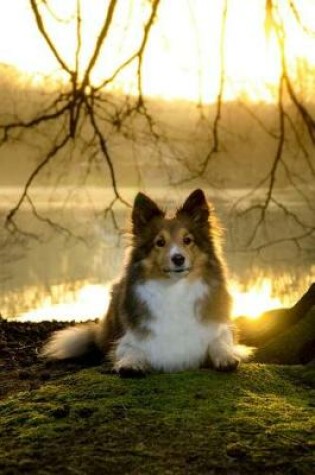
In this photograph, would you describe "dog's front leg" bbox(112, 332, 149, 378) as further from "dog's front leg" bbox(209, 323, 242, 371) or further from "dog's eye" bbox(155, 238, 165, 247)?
"dog's eye" bbox(155, 238, 165, 247)

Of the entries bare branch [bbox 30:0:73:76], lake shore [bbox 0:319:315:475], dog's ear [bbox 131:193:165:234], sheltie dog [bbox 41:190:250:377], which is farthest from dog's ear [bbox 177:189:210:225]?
bare branch [bbox 30:0:73:76]

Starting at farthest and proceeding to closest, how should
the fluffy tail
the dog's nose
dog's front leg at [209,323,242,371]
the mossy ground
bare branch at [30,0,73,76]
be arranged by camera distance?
bare branch at [30,0,73,76] < the fluffy tail < dog's front leg at [209,323,242,371] < the dog's nose < the mossy ground

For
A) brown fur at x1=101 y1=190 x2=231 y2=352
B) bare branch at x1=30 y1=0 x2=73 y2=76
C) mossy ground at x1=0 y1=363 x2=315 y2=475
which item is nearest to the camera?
mossy ground at x1=0 y1=363 x2=315 y2=475

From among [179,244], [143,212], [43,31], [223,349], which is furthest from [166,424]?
[43,31]

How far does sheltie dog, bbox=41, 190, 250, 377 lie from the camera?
5.13 metres

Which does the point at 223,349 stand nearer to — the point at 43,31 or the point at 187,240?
the point at 187,240

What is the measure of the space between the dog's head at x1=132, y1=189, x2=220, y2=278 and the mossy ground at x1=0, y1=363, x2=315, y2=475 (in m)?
0.79

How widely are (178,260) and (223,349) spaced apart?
2.64ft

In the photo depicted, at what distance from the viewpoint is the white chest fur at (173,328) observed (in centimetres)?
521

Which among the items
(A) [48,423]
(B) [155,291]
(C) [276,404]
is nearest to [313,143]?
(B) [155,291]

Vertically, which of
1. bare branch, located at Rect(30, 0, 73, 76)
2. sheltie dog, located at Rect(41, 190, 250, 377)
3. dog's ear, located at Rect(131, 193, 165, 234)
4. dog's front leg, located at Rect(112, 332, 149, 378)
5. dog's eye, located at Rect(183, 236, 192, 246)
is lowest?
dog's front leg, located at Rect(112, 332, 149, 378)

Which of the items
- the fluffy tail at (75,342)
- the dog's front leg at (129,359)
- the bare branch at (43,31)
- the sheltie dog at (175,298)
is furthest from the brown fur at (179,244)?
the bare branch at (43,31)

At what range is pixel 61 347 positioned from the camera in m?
7.15

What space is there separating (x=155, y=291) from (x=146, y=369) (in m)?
0.58
